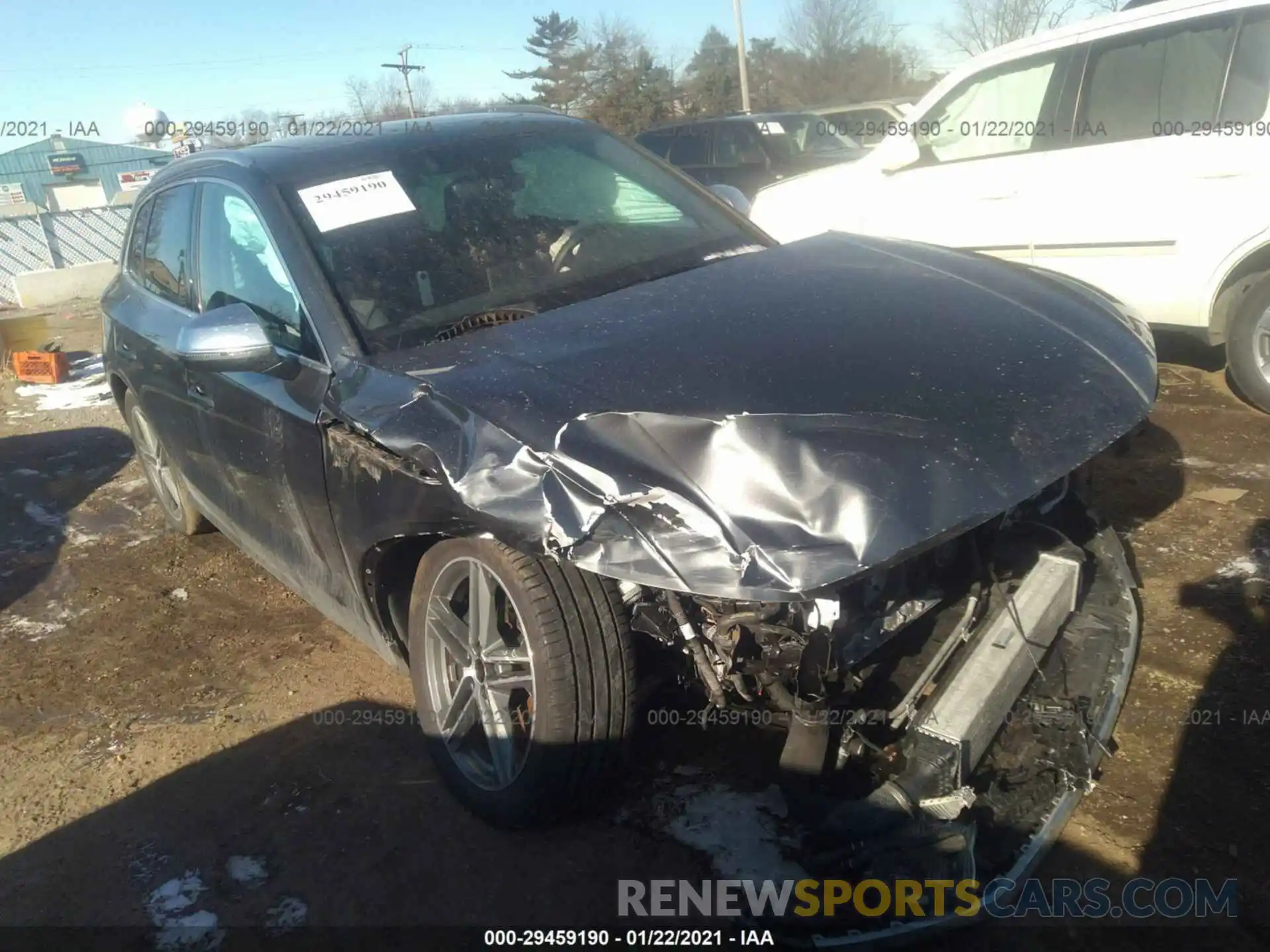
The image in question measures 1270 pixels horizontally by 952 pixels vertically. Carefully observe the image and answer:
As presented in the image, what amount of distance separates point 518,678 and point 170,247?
257cm

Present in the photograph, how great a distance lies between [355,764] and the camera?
10.2 ft

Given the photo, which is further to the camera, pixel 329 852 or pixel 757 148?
pixel 757 148

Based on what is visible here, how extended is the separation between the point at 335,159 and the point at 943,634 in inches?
96.3

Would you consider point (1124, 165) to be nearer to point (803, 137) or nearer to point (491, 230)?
point (491, 230)

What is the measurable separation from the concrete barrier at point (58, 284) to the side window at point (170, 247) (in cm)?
1453

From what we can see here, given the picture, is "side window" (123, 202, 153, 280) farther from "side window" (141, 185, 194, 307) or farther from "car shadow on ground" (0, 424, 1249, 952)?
"car shadow on ground" (0, 424, 1249, 952)

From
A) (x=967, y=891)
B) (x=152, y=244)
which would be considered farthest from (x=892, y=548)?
(x=152, y=244)

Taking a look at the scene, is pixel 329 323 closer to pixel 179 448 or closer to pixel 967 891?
pixel 179 448

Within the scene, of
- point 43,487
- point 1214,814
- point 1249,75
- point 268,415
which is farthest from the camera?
point 43,487

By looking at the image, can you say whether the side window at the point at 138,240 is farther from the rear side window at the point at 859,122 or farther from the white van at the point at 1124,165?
the rear side window at the point at 859,122

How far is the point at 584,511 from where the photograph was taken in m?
2.01

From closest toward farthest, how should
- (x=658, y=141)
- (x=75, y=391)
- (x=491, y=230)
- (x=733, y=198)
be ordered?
(x=491, y=230), (x=733, y=198), (x=75, y=391), (x=658, y=141)

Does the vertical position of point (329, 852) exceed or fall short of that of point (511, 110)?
it falls short

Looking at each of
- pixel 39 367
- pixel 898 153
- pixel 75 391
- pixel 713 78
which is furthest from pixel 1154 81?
pixel 713 78
